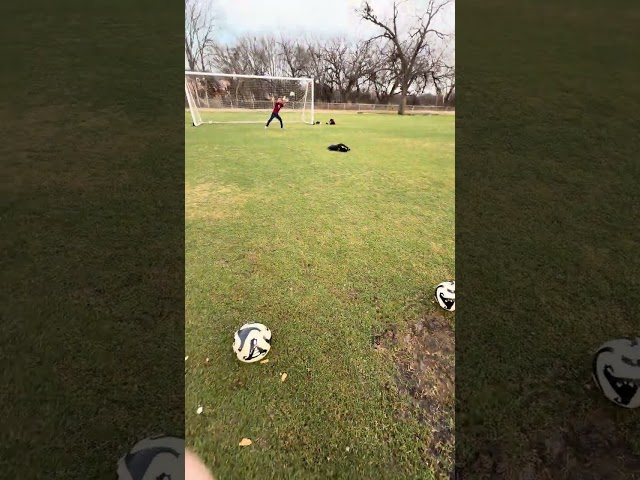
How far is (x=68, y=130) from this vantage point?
25.6 ft

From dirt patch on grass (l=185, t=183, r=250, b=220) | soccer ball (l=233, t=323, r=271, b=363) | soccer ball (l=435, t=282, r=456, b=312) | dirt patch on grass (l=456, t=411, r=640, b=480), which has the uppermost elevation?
dirt patch on grass (l=185, t=183, r=250, b=220)

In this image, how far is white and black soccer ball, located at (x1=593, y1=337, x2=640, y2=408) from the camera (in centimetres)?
216

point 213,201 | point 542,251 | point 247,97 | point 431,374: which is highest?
point 247,97

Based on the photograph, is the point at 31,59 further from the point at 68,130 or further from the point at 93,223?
the point at 93,223

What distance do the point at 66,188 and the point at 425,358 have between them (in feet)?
18.3

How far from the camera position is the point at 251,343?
261 centimetres

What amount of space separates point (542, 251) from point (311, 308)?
2.81 meters

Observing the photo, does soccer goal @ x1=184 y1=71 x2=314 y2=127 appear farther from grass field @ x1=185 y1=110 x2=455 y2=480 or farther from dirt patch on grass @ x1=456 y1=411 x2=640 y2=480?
dirt patch on grass @ x1=456 y1=411 x2=640 y2=480

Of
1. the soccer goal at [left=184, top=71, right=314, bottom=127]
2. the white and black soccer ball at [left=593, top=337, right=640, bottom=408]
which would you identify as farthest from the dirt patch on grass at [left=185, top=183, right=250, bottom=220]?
the soccer goal at [left=184, top=71, right=314, bottom=127]

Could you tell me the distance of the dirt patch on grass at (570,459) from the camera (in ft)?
6.44

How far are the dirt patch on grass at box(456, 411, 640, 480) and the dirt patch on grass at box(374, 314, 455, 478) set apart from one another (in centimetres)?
17

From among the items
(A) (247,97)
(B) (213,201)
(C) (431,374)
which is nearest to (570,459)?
(C) (431,374)

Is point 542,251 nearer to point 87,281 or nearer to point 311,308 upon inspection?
point 311,308

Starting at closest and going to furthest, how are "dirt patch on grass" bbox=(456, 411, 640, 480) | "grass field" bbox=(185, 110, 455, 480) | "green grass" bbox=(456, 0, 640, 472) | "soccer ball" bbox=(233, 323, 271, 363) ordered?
"dirt patch on grass" bbox=(456, 411, 640, 480), "grass field" bbox=(185, 110, 455, 480), "green grass" bbox=(456, 0, 640, 472), "soccer ball" bbox=(233, 323, 271, 363)
